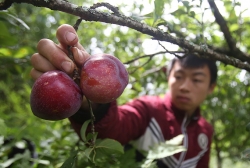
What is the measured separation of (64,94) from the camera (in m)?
0.57

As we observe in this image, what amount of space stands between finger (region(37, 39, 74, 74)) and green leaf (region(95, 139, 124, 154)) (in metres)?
0.19

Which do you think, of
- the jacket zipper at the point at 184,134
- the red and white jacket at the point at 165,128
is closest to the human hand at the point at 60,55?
the red and white jacket at the point at 165,128

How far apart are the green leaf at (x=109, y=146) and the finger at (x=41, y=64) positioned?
0.23 metres

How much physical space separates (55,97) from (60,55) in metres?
0.14

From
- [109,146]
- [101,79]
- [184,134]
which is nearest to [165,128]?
[184,134]

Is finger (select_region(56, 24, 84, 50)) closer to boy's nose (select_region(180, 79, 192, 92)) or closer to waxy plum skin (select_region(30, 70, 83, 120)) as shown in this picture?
waxy plum skin (select_region(30, 70, 83, 120))

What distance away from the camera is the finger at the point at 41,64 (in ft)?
2.39

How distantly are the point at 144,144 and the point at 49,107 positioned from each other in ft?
3.60

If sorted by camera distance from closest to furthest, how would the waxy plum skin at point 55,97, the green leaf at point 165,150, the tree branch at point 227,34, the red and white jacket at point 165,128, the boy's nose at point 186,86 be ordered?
the waxy plum skin at point 55,97
the green leaf at point 165,150
the tree branch at point 227,34
the red and white jacket at point 165,128
the boy's nose at point 186,86

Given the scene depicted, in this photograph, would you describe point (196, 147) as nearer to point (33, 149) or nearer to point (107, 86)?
point (33, 149)

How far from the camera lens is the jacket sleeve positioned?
3.31 ft

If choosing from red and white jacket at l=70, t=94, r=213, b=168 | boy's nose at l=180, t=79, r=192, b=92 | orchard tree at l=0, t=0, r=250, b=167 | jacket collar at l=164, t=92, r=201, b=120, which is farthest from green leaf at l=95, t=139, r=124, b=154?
jacket collar at l=164, t=92, r=201, b=120

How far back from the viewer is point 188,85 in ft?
5.14

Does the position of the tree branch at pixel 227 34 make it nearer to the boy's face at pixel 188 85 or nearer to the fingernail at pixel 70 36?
the boy's face at pixel 188 85
